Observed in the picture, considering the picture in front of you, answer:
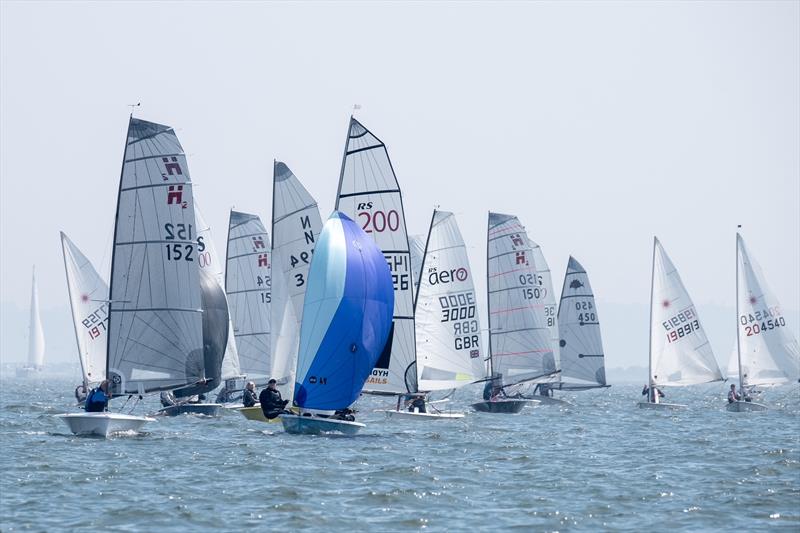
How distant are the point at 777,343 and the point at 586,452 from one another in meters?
29.8

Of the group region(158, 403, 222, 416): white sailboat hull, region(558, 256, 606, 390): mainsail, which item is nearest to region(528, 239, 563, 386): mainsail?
region(558, 256, 606, 390): mainsail

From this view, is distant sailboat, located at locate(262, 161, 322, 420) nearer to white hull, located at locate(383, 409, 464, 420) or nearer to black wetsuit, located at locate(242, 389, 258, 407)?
black wetsuit, located at locate(242, 389, 258, 407)

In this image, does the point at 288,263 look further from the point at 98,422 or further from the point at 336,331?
the point at 98,422

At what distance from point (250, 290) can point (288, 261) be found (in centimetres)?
910

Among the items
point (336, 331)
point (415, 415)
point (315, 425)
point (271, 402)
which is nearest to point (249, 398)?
point (415, 415)

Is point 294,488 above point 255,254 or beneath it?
beneath

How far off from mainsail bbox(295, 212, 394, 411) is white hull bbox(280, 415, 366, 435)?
1.14ft

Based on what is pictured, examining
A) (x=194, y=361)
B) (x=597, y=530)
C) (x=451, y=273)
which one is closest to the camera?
(x=597, y=530)

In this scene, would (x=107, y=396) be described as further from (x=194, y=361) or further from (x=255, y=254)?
(x=255, y=254)

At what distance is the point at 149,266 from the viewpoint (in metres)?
34.1

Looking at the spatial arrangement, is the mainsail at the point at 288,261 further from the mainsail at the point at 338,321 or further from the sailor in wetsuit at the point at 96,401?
the sailor in wetsuit at the point at 96,401

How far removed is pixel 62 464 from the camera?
86.7 ft

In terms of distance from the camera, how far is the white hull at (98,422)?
30.9m

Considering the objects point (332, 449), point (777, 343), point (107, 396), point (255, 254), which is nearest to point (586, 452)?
point (332, 449)
